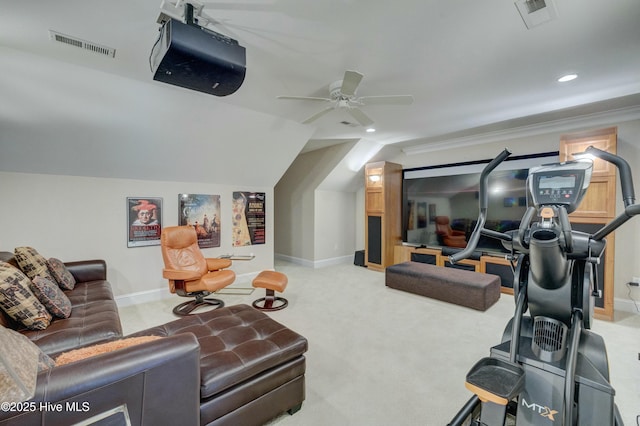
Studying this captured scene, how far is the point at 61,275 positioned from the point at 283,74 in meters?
2.92

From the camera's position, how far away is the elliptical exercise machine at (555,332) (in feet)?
4.50

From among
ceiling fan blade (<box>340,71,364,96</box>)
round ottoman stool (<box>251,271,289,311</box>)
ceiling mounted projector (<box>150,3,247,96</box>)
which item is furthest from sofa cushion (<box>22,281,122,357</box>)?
ceiling fan blade (<box>340,71,364,96</box>)

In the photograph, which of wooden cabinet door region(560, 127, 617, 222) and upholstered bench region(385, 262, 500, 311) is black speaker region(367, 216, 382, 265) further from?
wooden cabinet door region(560, 127, 617, 222)

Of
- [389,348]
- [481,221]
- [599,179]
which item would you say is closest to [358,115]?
[481,221]

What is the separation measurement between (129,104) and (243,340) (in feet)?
8.89

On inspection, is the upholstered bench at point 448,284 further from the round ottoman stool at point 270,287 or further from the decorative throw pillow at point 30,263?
the decorative throw pillow at point 30,263

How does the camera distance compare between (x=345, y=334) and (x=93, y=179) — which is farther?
(x=93, y=179)

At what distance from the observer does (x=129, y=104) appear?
2939mm

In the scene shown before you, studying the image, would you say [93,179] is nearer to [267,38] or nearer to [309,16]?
[267,38]

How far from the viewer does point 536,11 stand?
5.91ft

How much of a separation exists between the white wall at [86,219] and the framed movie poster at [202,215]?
10cm

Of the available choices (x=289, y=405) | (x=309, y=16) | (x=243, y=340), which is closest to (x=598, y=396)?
(x=289, y=405)

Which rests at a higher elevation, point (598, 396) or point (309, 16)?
point (309, 16)

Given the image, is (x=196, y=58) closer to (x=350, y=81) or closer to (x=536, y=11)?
(x=350, y=81)
